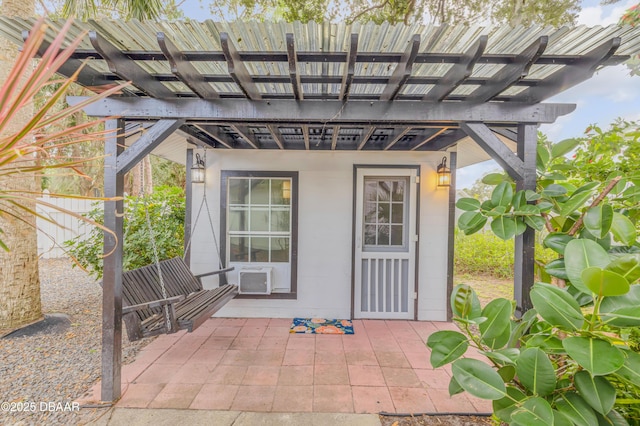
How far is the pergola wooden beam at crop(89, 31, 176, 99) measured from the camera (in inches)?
67.2

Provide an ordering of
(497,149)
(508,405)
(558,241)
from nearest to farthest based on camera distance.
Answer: (508,405), (558,241), (497,149)

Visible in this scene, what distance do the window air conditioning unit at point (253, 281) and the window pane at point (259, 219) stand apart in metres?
0.59

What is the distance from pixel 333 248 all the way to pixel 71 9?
4.91m

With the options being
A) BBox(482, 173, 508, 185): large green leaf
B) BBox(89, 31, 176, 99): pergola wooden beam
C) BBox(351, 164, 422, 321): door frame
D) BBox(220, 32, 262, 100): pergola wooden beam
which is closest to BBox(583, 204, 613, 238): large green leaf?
BBox(482, 173, 508, 185): large green leaf

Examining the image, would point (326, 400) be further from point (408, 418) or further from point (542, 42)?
point (542, 42)

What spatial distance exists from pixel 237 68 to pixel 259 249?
267 cm

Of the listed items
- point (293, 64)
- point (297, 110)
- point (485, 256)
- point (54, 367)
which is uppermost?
point (293, 64)

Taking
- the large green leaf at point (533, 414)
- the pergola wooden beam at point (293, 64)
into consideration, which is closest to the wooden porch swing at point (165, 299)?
the pergola wooden beam at point (293, 64)

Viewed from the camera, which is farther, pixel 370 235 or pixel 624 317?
pixel 370 235

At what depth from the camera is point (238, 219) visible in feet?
13.4

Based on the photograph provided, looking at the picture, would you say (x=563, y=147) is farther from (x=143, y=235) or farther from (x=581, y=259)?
(x=143, y=235)

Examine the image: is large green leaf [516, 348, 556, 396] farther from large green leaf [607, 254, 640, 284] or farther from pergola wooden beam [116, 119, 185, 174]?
pergola wooden beam [116, 119, 185, 174]

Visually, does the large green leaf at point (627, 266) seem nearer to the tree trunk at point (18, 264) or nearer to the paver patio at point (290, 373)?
the paver patio at point (290, 373)

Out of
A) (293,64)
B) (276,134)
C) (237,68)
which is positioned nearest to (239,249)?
(276,134)
